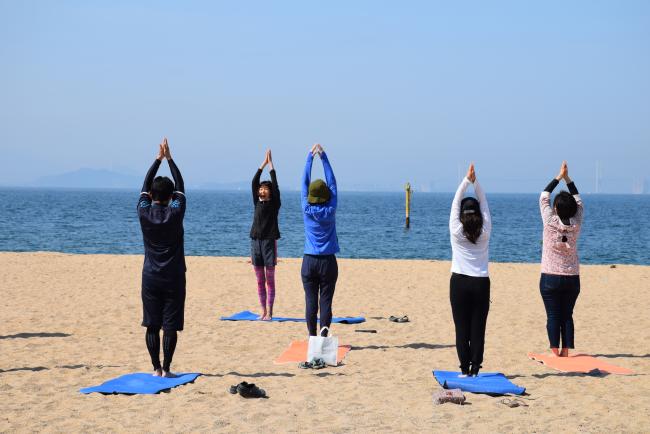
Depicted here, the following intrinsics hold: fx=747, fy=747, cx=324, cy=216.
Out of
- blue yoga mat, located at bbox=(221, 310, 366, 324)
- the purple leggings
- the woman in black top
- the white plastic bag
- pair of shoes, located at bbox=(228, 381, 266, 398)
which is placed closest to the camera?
pair of shoes, located at bbox=(228, 381, 266, 398)

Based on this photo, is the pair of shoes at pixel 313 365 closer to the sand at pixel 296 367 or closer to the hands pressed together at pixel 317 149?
the sand at pixel 296 367

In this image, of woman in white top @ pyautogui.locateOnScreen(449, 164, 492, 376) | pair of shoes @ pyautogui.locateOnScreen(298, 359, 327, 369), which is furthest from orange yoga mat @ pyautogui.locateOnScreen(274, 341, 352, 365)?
woman in white top @ pyautogui.locateOnScreen(449, 164, 492, 376)

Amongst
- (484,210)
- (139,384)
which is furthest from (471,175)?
(139,384)

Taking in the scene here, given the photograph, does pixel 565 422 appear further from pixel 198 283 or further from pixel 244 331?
pixel 198 283

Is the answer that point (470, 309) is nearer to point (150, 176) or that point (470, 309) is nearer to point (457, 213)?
point (457, 213)

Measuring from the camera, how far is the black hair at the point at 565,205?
26.2ft

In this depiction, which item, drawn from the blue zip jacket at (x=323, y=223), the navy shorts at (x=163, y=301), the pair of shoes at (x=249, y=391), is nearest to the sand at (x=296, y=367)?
the pair of shoes at (x=249, y=391)

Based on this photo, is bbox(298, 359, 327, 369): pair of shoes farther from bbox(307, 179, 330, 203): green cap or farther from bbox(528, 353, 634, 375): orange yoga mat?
bbox(528, 353, 634, 375): orange yoga mat

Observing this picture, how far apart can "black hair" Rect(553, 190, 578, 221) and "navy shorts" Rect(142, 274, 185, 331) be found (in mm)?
4044

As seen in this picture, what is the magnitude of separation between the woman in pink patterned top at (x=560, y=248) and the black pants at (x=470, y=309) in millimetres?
1363

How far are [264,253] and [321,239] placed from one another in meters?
2.59

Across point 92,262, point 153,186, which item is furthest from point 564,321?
point 92,262

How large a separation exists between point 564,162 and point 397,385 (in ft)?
9.54

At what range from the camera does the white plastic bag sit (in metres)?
8.12
